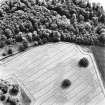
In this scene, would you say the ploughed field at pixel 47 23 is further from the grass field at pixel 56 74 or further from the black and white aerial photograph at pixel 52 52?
the grass field at pixel 56 74

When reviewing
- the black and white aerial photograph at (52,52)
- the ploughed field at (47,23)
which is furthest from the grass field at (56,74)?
the ploughed field at (47,23)

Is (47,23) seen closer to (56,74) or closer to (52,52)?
(52,52)

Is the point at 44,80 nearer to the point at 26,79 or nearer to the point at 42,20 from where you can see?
the point at 26,79

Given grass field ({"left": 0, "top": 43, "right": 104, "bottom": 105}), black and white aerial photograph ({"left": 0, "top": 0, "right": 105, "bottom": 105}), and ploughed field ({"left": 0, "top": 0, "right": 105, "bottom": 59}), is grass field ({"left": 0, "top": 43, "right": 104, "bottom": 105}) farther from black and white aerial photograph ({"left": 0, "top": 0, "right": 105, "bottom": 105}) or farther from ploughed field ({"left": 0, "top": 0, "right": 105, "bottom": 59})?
ploughed field ({"left": 0, "top": 0, "right": 105, "bottom": 59})

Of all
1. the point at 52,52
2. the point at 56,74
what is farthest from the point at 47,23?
the point at 56,74

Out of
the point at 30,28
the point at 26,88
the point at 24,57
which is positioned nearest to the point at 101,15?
the point at 30,28

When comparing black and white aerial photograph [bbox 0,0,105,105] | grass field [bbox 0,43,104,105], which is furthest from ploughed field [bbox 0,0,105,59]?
grass field [bbox 0,43,104,105]

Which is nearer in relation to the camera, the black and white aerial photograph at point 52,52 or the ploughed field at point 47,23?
the black and white aerial photograph at point 52,52

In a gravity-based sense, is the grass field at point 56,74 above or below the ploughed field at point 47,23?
below
